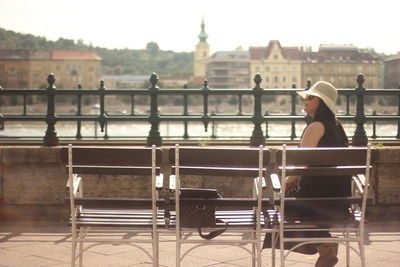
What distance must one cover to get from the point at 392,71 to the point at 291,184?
30.1 ft

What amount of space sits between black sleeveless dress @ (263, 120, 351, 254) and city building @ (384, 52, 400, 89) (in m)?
7.95

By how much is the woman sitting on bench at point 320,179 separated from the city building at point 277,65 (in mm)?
165479

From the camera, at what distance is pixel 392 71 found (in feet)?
45.6

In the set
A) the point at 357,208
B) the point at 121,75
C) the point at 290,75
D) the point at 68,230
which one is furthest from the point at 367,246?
the point at 121,75

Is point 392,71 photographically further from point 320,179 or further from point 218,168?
point 218,168

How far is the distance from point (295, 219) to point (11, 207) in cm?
396

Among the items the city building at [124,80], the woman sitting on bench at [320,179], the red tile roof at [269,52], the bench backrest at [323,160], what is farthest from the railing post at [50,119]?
the city building at [124,80]

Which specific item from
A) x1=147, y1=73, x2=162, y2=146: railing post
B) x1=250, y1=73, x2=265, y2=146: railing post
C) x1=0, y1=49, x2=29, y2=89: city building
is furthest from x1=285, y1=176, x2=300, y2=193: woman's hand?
x1=0, y1=49, x2=29, y2=89: city building

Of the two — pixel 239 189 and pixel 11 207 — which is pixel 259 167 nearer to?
pixel 239 189

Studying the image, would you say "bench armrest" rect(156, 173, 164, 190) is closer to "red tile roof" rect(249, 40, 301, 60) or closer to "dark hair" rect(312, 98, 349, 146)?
"dark hair" rect(312, 98, 349, 146)

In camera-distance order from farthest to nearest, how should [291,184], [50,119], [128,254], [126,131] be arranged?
1. [126,131]
2. [50,119]
3. [128,254]
4. [291,184]

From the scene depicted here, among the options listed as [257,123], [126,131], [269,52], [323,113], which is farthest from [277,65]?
[323,113]

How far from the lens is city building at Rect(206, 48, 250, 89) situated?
192750mm

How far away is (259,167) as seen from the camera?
491 centimetres
